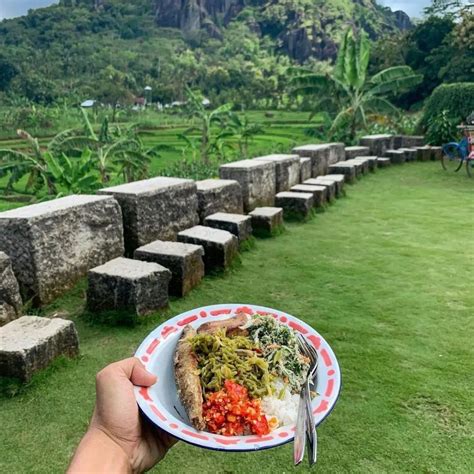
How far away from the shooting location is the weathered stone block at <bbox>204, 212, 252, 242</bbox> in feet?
15.4

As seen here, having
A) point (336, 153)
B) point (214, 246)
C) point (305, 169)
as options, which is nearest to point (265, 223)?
point (214, 246)

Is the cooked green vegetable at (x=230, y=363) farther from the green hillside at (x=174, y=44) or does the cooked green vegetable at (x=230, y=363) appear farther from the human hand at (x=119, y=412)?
the green hillside at (x=174, y=44)

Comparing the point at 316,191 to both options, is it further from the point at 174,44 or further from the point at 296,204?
the point at 174,44

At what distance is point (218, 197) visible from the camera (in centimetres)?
512

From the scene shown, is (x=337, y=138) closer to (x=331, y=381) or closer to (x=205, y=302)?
(x=205, y=302)

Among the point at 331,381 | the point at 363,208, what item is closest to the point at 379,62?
the point at 363,208

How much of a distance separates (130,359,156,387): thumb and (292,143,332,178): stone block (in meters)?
7.39

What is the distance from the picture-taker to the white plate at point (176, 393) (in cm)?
121

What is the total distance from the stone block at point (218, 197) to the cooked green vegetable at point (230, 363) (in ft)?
11.5

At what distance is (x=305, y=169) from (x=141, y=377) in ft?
22.6

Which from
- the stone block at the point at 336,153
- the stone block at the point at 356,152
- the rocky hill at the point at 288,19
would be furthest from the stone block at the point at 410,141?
the rocky hill at the point at 288,19

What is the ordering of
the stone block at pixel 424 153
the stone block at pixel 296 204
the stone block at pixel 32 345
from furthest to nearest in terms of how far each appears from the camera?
the stone block at pixel 424 153 → the stone block at pixel 296 204 → the stone block at pixel 32 345

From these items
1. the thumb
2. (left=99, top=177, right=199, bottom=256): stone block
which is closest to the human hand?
the thumb

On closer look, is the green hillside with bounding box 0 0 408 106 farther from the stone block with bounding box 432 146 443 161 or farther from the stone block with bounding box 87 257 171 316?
the stone block with bounding box 87 257 171 316
